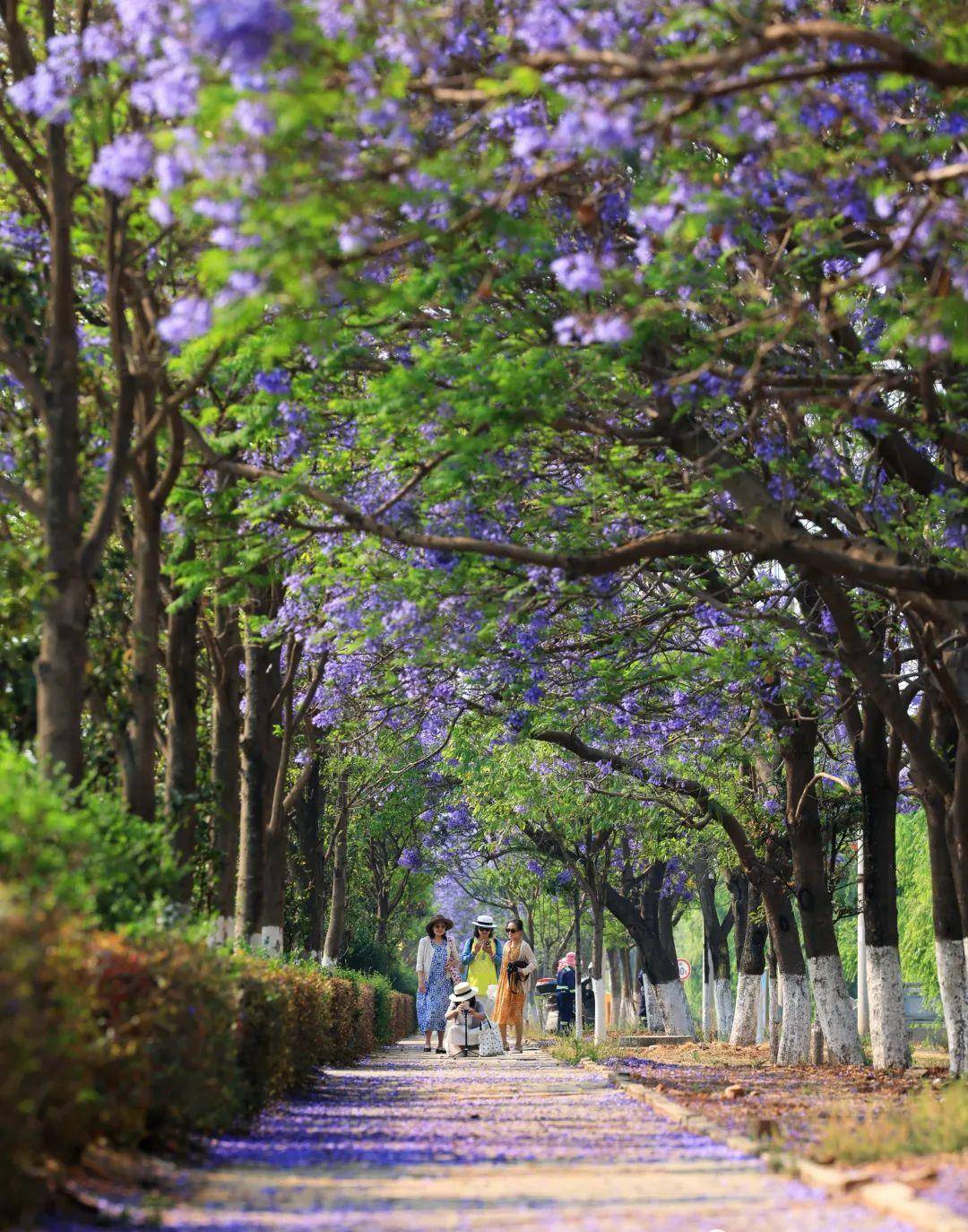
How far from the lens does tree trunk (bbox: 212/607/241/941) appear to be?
650 inches

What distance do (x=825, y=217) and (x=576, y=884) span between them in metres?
32.0

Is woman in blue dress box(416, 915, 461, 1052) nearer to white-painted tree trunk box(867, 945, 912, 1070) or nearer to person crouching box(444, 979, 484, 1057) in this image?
person crouching box(444, 979, 484, 1057)

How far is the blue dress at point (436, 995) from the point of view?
27.4m

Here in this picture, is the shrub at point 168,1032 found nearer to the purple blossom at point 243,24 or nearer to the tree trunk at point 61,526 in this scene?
the tree trunk at point 61,526

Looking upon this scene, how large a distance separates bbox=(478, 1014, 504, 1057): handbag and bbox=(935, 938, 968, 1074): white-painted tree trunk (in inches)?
406

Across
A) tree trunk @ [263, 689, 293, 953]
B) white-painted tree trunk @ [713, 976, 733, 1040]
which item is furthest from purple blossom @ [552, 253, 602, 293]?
white-painted tree trunk @ [713, 976, 733, 1040]

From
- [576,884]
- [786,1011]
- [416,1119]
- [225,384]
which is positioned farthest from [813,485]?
[576,884]

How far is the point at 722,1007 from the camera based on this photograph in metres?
39.1

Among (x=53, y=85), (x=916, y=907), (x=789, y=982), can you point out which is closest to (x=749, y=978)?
(x=789, y=982)

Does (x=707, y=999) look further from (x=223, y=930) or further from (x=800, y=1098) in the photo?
(x=800, y=1098)

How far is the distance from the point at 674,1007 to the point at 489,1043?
33.7 feet

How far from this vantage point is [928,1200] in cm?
703

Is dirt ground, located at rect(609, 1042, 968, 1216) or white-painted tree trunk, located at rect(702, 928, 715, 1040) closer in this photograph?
dirt ground, located at rect(609, 1042, 968, 1216)

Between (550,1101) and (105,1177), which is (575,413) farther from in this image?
(105,1177)
